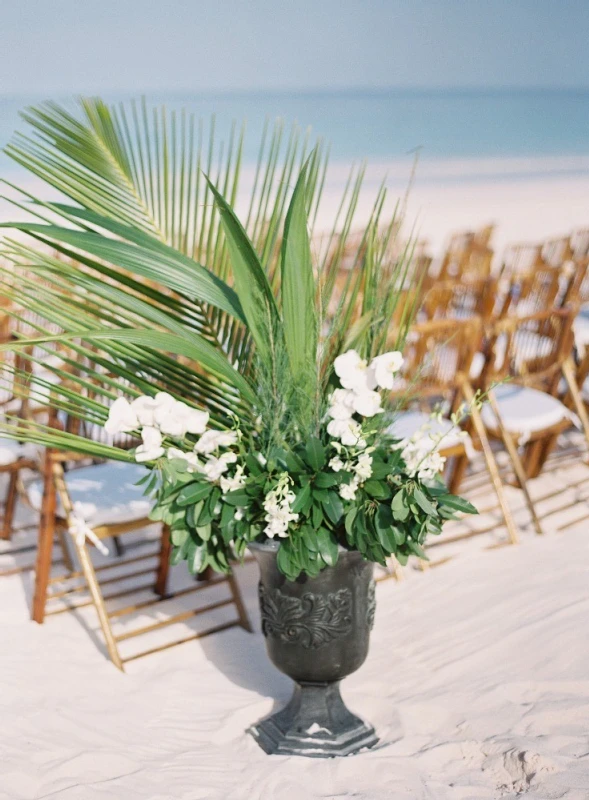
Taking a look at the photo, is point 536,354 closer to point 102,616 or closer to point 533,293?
point 533,293

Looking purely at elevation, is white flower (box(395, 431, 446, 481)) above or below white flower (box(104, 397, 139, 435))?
below

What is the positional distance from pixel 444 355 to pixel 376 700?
1657 millimetres

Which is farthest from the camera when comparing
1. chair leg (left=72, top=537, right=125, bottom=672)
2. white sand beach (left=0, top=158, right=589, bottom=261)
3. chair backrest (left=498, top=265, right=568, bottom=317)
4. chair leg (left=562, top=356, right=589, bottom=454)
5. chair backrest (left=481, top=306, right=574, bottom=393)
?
white sand beach (left=0, top=158, right=589, bottom=261)

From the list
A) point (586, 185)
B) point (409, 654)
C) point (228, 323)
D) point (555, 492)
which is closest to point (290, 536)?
point (228, 323)

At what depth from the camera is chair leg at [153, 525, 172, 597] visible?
361 cm

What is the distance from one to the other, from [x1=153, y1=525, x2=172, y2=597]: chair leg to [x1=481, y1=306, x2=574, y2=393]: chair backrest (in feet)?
4.67

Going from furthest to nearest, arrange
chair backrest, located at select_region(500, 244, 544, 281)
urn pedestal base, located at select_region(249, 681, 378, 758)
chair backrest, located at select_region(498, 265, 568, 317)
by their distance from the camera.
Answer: chair backrest, located at select_region(500, 244, 544, 281) → chair backrest, located at select_region(498, 265, 568, 317) → urn pedestal base, located at select_region(249, 681, 378, 758)

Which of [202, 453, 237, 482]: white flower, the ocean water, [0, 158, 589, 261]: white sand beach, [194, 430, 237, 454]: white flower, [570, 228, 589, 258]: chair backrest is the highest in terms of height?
→ the ocean water

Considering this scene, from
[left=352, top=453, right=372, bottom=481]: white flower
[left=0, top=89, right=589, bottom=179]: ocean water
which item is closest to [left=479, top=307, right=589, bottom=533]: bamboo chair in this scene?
[left=352, top=453, right=372, bottom=481]: white flower

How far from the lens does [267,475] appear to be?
235cm

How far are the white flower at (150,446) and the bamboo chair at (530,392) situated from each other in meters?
1.79

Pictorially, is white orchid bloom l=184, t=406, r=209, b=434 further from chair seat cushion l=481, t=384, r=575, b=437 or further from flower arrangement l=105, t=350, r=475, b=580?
chair seat cushion l=481, t=384, r=575, b=437

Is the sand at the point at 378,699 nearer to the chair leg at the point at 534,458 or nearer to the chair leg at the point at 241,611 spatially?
the chair leg at the point at 241,611

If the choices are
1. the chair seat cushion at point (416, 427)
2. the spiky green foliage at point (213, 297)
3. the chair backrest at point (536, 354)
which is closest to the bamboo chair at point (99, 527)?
the spiky green foliage at point (213, 297)
